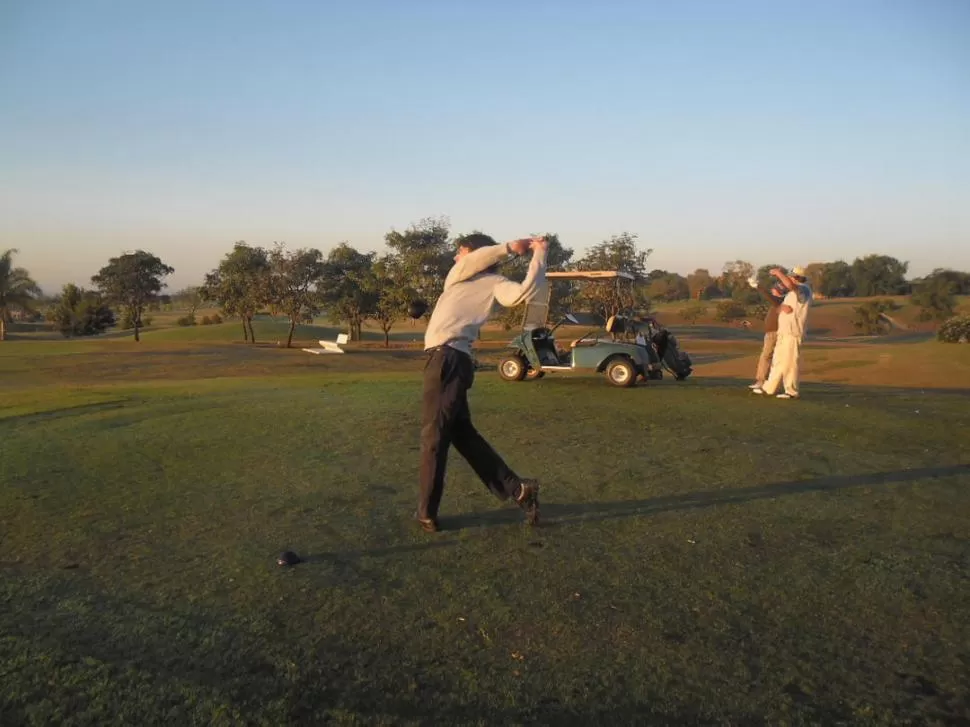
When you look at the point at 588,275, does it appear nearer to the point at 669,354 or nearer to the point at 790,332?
the point at 669,354

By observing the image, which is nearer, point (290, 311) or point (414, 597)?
point (414, 597)

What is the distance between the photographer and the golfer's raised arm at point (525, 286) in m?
→ 4.84

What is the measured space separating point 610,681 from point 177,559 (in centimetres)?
277

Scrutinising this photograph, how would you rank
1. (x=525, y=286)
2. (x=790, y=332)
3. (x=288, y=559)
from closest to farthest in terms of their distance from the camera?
(x=288, y=559) → (x=525, y=286) → (x=790, y=332)

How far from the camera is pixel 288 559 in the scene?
14.1 ft

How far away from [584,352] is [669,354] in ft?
7.53

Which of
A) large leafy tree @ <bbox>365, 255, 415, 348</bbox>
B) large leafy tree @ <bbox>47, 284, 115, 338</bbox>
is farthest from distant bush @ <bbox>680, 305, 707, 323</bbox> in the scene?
large leafy tree @ <bbox>47, 284, 115, 338</bbox>

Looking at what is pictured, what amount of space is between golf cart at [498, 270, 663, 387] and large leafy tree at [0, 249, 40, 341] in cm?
5880

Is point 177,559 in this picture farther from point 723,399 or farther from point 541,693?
point 723,399

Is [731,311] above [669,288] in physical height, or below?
below

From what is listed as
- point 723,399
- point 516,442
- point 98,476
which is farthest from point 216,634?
point 723,399

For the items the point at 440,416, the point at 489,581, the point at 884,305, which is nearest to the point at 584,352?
the point at 440,416

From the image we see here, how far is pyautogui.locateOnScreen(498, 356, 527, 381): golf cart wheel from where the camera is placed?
1466cm

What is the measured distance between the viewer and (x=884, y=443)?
8305 millimetres
